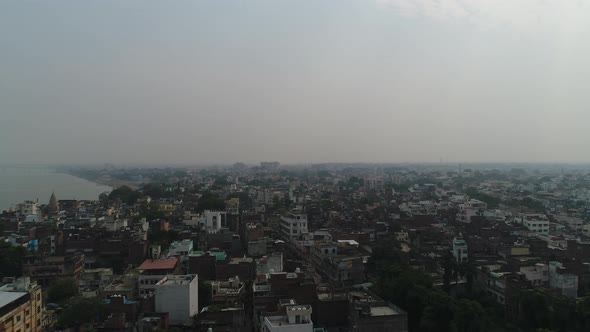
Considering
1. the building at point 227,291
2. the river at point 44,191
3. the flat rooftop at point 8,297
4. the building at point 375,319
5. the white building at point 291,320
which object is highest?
the flat rooftop at point 8,297

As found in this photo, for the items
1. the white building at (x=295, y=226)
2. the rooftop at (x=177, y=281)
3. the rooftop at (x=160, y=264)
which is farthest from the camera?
the white building at (x=295, y=226)

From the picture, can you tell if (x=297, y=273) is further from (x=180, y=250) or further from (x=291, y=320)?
(x=180, y=250)

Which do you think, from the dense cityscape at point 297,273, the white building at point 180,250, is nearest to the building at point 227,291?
the dense cityscape at point 297,273

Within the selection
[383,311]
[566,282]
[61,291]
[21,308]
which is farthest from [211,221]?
[566,282]

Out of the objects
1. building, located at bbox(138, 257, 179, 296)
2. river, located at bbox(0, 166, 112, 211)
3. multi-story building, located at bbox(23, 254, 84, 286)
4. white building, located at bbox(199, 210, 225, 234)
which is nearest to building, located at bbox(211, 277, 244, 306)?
building, located at bbox(138, 257, 179, 296)

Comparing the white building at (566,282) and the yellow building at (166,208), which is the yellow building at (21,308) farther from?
the yellow building at (166,208)

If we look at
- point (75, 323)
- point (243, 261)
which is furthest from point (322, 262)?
point (75, 323)
